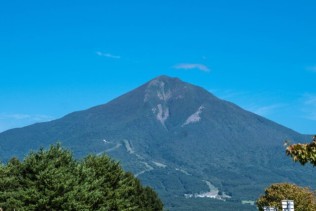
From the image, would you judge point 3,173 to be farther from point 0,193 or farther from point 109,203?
point 109,203

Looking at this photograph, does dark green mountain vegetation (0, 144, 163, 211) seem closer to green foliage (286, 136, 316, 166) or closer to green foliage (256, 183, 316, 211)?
green foliage (286, 136, 316, 166)

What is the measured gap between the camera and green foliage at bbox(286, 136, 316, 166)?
15.1 m

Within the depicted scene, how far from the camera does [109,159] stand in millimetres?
59781

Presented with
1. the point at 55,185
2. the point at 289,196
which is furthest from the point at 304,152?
the point at 289,196

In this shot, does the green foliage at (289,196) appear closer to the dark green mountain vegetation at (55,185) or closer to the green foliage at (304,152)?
the dark green mountain vegetation at (55,185)

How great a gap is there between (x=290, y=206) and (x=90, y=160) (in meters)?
33.1

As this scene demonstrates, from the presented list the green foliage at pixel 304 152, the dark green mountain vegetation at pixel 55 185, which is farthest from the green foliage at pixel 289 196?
the green foliage at pixel 304 152

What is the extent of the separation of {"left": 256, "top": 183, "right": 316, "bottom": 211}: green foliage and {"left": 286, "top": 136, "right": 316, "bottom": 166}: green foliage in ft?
212

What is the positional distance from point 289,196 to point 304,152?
7063 cm

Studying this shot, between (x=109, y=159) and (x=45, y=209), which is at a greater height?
(x=109, y=159)

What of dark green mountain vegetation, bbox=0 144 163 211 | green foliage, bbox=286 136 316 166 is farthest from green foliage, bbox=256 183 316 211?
green foliage, bbox=286 136 316 166

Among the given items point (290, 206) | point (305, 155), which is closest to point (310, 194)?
point (290, 206)

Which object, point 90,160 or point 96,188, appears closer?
point 96,188

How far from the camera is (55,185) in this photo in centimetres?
4456
